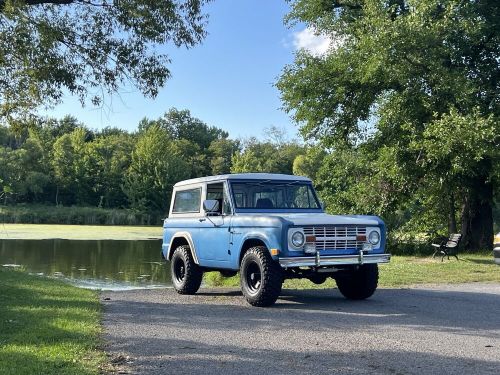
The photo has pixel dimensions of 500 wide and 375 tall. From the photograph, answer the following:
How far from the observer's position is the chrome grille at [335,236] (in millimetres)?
9766

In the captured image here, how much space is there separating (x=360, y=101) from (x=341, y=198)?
15.1 feet

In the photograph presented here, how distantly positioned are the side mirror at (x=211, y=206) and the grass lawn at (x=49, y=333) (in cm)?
252

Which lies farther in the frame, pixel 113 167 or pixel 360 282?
pixel 113 167

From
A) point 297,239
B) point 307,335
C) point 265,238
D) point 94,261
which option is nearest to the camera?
point 307,335

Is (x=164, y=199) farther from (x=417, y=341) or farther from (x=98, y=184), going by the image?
(x=417, y=341)

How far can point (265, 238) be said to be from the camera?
973cm

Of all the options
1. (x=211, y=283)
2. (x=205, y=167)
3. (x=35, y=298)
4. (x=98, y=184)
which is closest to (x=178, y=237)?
(x=35, y=298)

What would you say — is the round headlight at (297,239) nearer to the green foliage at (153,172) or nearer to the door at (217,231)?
the door at (217,231)

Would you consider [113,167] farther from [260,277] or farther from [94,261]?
[260,277]

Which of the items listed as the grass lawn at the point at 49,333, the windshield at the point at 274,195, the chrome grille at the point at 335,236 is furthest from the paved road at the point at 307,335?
the windshield at the point at 274,195

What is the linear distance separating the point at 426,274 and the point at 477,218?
989 cm

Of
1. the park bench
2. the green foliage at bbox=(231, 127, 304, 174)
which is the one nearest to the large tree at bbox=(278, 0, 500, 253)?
the park bench

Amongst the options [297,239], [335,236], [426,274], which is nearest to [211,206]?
[297,239]

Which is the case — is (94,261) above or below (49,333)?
below
